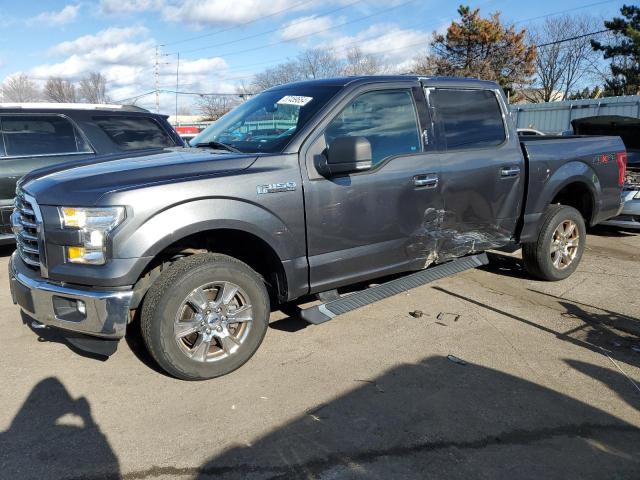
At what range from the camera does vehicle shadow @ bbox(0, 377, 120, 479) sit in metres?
2.68

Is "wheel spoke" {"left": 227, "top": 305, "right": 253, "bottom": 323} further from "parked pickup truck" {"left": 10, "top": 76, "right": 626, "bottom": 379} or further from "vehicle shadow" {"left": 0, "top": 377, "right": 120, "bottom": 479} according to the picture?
"vehicle shadow" {"left": 0, "top": 377, "right": 120, "bottom": 479}

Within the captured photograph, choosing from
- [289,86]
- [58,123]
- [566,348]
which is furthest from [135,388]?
[58,123]

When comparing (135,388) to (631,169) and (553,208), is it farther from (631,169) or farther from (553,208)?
(631,169)

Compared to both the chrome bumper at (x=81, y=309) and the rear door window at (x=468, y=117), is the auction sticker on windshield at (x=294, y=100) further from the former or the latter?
the chrome bumper at (x=81, y=309)

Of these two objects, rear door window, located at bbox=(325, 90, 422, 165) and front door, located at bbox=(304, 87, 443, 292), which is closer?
front door, located at bbox=(304, 87, 443, 292)

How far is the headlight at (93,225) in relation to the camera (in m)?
3.11

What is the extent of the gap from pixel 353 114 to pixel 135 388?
2492 mm

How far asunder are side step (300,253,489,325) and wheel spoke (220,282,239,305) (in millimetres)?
565

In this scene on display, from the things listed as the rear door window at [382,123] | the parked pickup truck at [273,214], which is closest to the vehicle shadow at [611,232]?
the parked pickup truck at [273,214]

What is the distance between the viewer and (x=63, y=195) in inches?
126

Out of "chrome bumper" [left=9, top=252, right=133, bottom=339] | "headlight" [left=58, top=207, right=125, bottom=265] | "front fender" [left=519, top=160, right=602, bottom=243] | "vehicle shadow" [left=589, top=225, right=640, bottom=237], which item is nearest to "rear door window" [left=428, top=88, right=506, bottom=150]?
"front fender" [left=519, top=160, right=602, bottom=243]

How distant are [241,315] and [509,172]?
2.89 metres

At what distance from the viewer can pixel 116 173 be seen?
3.32 m

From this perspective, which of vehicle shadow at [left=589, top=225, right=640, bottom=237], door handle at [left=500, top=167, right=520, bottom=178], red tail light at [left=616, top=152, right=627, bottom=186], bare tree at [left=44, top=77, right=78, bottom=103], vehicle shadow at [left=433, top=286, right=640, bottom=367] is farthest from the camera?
bare tree at [left=44, top=77, right=78, bottom=103]
